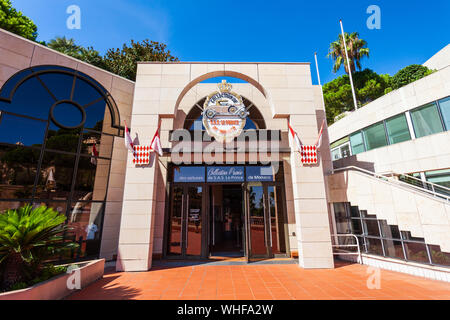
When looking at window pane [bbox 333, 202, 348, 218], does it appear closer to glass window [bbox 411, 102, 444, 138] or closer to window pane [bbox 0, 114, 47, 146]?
glass window [bbox 411, 102, 444, 138]

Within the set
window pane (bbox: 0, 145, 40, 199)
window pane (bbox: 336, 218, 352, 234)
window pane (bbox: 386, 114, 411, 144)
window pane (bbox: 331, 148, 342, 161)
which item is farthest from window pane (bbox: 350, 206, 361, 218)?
window pane (bbox: 0, 145, 40, 199)

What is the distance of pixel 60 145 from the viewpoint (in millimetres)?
8031

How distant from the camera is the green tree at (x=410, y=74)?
22219mm

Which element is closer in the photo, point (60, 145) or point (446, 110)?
point (60, 145)

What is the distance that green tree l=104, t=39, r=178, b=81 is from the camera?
1739cm

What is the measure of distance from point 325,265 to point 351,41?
33.2 meters

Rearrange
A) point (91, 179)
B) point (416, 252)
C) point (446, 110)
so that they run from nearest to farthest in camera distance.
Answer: point (416, 252) < point (446, 110) < point (91, 179)

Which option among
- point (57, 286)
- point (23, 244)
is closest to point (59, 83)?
point (23, 244)

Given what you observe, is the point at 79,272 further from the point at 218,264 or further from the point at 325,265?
the point at 325,265

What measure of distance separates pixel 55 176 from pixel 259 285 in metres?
9.04

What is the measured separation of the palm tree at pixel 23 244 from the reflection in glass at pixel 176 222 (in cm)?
456

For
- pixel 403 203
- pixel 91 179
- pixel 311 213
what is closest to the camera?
pixel 403 203

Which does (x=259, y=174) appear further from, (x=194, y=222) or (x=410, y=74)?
(x=410, y=74)

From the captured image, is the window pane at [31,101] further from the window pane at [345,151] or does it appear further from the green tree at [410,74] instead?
the green tree at [410,74]
